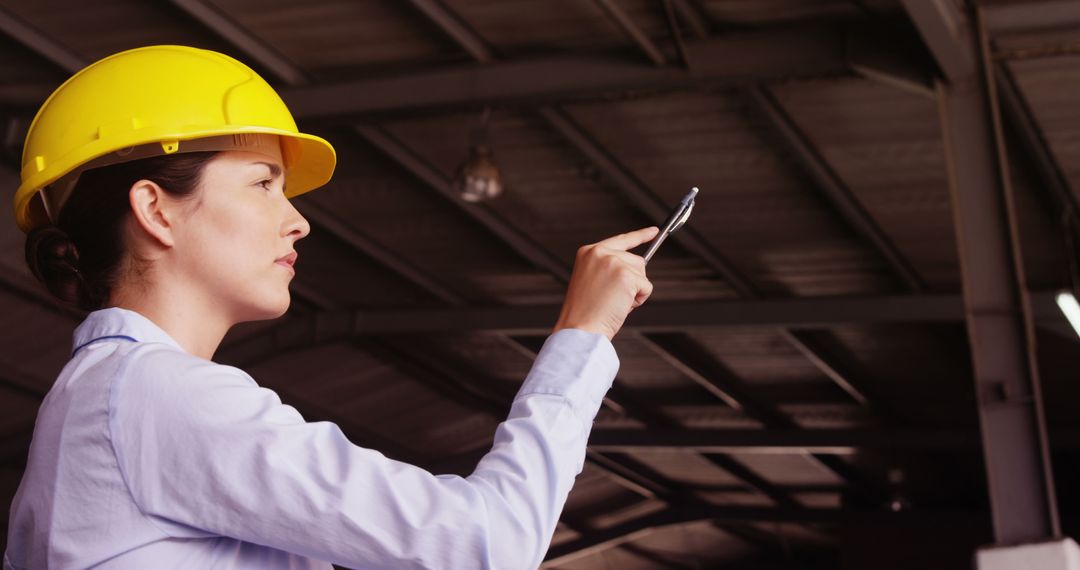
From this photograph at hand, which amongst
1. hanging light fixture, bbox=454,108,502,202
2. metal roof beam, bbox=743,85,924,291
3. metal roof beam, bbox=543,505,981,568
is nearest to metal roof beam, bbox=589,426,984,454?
metal roof beam, bbox=543,505,981,568

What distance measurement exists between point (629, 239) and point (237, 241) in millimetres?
614

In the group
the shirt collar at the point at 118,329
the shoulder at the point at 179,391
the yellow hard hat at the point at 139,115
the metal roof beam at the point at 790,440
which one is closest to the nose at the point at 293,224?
the yellow hard hat at the point at 139,115

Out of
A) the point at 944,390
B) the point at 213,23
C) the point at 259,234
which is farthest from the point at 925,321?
the point at 259,234

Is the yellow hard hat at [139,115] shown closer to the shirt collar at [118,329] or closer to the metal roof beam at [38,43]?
the shirt collar at [118,329]

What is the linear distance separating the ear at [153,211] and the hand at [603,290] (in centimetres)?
61

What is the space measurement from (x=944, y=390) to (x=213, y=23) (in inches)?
420

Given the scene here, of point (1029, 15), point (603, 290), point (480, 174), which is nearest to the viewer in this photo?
point (603, 290)

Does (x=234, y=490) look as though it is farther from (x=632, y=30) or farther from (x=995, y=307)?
(x=632, y=30)

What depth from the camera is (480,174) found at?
9.77 meters

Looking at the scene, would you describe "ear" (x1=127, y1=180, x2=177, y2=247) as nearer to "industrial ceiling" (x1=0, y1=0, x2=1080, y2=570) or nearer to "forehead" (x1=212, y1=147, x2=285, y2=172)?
"forehead" (x1=212, y1=147, x2=285, y2=172)

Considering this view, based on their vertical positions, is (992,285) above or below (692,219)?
below

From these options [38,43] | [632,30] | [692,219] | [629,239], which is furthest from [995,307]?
[38,43]

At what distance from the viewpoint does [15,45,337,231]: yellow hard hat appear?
6.23 feet

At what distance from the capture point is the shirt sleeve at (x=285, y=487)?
1.55 m
